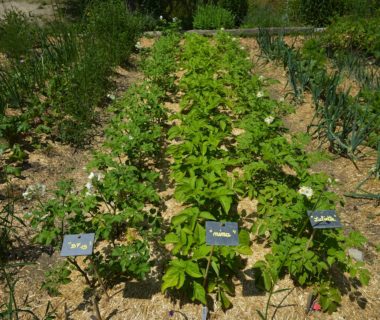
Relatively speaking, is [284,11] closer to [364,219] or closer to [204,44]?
[204,44]

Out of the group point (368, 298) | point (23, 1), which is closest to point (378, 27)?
point (368, 298)

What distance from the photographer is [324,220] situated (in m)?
2.14

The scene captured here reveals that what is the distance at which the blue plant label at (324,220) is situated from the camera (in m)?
2.13

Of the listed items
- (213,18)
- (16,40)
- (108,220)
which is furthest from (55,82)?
(213,18)

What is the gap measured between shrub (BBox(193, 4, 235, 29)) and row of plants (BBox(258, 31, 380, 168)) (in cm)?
261

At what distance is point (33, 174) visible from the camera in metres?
3.58

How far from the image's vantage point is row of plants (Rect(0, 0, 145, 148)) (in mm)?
4043

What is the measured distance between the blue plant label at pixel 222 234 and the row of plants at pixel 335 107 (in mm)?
2246

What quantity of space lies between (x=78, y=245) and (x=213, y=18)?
7104mm

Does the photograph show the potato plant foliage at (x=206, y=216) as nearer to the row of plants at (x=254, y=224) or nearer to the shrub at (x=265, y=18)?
the row of plants at (x=254, y=224)

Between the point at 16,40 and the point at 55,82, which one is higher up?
the point at 16,40

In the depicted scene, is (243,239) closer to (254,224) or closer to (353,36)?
(254,224)

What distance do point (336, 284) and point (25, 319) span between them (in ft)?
7.32

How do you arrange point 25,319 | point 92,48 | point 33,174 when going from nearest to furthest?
1. point 25,319
2. point 33,174
3. point 92,48
